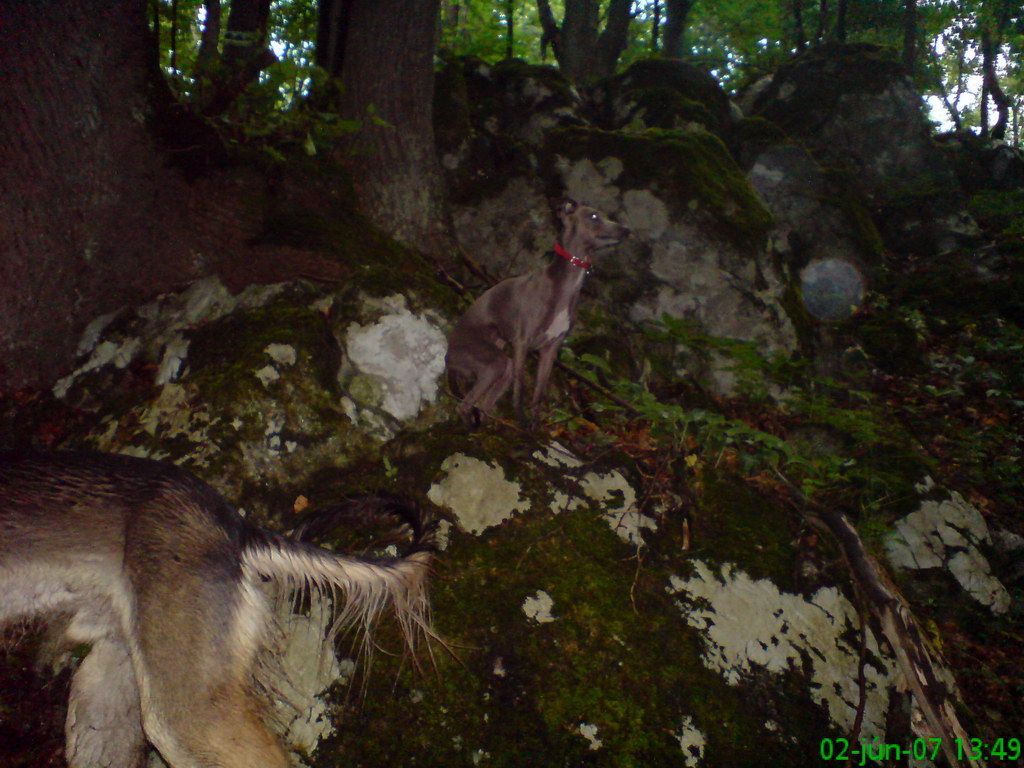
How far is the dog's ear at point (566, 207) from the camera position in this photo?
399 centimetres

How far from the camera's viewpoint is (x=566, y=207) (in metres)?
4.00

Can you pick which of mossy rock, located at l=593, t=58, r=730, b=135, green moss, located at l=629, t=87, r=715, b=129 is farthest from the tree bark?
green moss, located at l=629, t=87, r=715, b=129

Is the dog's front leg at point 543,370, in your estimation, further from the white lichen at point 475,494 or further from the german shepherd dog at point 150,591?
the german shepherd dog at point 150,591

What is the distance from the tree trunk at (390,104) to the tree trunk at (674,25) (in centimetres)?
1093

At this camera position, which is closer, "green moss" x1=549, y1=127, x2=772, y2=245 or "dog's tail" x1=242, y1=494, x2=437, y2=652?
"dog's tail" x1=242, y1=494, x2=437, y2=652

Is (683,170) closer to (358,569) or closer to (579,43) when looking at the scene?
(358,569)

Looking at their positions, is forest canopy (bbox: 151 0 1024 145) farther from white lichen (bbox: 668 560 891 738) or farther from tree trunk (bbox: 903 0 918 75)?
white lichen (bbox: 668 560 891 738)

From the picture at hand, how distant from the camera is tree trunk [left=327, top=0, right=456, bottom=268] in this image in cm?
482

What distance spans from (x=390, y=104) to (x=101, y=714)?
4.40 metres

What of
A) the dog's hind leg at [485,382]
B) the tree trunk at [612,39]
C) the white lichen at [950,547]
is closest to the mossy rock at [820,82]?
the tree trunk at [612,39]

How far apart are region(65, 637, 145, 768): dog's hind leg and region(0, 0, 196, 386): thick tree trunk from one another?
88.3 inches

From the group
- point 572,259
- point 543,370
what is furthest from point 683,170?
point 543,370

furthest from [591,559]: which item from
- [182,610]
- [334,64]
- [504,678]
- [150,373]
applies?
[334,64]

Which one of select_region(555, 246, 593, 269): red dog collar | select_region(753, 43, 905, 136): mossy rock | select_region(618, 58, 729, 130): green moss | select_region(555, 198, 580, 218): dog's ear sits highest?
select_region(753, 43, 905, 136): mossy rock
